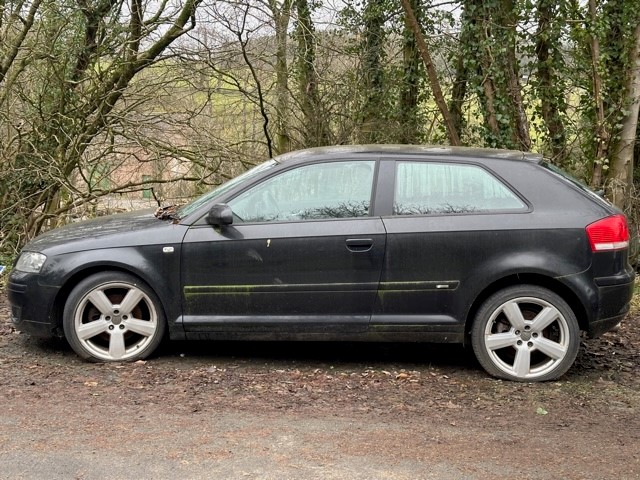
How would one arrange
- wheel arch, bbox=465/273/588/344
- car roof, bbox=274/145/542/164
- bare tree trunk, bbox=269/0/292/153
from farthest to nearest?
bare tree trunk, bbox=269/0/292/153
car roof, bbox=274/145/542/164
wheel arch, bbox=465/273/588/344

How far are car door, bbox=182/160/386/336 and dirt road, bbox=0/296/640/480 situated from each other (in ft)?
1.49

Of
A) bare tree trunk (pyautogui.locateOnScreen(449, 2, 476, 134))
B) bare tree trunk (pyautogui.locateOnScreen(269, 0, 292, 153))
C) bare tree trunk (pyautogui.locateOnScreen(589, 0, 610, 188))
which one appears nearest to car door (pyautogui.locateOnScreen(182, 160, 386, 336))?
bare tree trunk (pyautogui.locateOnScreen(589, 0, 610, 188))

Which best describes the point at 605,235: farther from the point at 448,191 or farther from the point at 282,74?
the point at 282,74

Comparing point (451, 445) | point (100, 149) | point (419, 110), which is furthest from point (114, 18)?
point (451, 445)

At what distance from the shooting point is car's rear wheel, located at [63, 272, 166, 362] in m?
5.70

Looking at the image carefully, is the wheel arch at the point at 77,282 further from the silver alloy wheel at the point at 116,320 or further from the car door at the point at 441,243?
the car door at the point at 441,243

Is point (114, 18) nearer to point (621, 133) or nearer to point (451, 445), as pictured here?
point (621, 133)

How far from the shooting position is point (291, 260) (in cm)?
558

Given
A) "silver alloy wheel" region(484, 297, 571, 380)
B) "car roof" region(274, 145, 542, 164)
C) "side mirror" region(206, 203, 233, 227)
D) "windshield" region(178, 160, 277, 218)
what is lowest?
"silver alloy wheel" region(484, 297, 571, 380)

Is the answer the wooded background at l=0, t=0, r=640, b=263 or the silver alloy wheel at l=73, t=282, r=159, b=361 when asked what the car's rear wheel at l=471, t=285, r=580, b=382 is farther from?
the wooded background at l=0, t=0, r=640, b=263

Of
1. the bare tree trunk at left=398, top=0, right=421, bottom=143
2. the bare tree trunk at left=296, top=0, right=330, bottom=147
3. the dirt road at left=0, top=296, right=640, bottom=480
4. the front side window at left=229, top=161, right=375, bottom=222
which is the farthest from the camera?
the bare tree trunk at left=398, top=0, right=421, bottom=143

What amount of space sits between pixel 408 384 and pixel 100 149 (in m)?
7.41

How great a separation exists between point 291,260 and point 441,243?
3.59ft

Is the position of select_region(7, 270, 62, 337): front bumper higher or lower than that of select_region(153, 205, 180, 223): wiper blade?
lower
